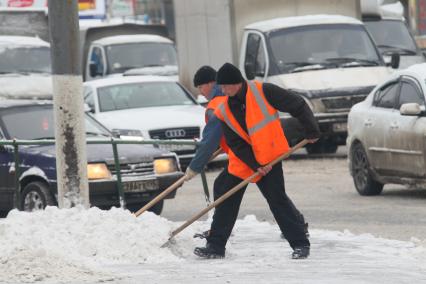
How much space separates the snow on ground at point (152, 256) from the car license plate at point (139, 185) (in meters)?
3.09

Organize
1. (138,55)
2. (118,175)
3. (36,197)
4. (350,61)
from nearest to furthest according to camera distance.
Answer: (118,175) < (36,197) < (350,61) < (138,55)

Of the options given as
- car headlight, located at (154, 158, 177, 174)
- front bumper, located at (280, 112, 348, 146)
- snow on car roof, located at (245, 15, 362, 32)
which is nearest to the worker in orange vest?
car headlight, located at (154, 158, 177, 174)

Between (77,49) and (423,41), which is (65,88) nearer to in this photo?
(77,49)

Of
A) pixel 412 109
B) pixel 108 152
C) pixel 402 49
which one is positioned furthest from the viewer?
pixel 402 49

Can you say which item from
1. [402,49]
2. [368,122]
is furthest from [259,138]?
[402,49]

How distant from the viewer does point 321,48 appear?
85.6 ft

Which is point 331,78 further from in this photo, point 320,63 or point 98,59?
point 98,59

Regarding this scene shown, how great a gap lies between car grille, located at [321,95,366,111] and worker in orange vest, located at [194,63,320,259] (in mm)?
13106

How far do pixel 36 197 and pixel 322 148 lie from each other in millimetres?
11960

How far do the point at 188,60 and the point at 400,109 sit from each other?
37.9ft

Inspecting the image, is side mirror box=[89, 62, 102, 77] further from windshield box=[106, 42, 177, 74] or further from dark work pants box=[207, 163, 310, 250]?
dark work pants box=[207, 163, 310, 250]

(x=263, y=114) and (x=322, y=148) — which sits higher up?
(x=263, y=114)

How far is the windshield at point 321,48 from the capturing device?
1013 inches

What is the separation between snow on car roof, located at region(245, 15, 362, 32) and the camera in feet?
86.4
